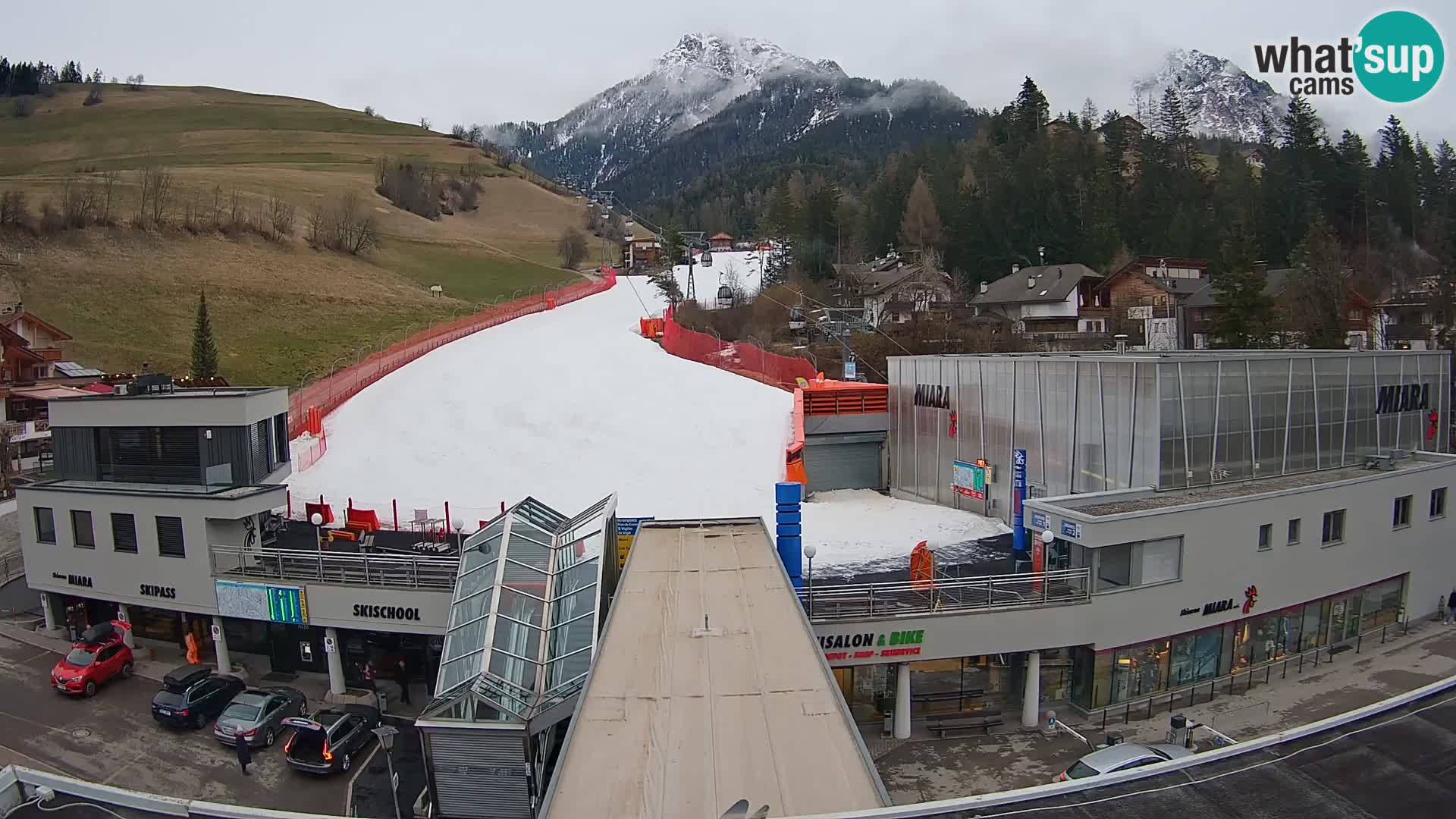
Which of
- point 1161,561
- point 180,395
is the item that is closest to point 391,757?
point 180,395

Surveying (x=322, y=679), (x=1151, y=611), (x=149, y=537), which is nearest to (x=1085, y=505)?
(x=1151, y=611)

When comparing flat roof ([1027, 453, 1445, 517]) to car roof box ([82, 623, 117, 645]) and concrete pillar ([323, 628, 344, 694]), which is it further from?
car roof box ([82, 623, 117, 645])

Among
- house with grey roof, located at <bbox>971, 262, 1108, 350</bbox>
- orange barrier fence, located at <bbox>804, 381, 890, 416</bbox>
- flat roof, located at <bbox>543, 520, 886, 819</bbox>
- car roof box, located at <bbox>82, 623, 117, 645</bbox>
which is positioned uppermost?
house with grey roof, located at <bbox>971, 262, 1108, 350</bbox>

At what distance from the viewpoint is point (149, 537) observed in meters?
20.0

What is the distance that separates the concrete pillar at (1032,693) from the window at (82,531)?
21146 mm

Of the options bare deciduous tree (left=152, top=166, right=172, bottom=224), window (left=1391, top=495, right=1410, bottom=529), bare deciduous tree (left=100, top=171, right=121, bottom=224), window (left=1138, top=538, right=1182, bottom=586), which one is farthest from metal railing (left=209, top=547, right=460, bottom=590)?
bare deciduous tree (left=152, top=166, right=172, bottom=224)

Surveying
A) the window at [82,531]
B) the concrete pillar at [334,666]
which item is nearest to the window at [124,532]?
the window at [82,531]

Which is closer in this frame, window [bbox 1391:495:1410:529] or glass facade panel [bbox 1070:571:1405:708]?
glass facade panel [bbox 1070:571:1405:708]

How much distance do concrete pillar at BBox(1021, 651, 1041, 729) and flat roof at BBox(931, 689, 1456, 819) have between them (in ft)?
19.8

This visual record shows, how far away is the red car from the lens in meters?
18.6

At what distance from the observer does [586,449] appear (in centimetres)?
3095

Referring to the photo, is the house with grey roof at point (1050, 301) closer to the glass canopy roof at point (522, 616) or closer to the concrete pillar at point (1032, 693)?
the concrete pillar at point (1032, 693)

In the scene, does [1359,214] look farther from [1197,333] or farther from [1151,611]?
[1151,611]

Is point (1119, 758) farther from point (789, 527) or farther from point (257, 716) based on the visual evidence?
point (257, 716)
